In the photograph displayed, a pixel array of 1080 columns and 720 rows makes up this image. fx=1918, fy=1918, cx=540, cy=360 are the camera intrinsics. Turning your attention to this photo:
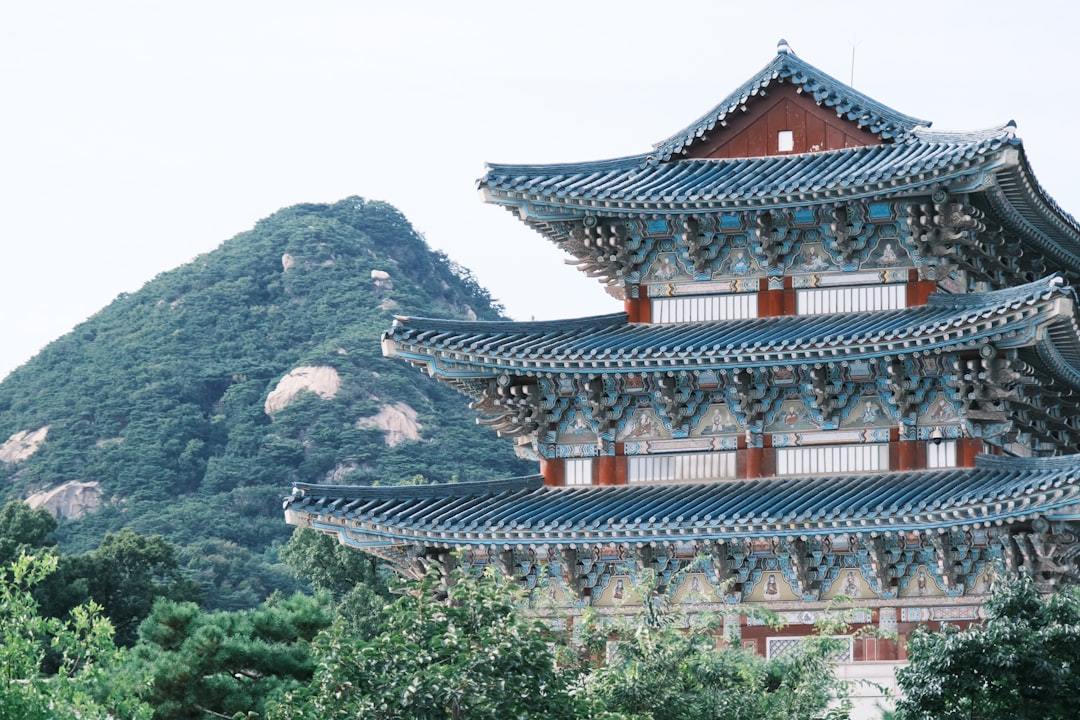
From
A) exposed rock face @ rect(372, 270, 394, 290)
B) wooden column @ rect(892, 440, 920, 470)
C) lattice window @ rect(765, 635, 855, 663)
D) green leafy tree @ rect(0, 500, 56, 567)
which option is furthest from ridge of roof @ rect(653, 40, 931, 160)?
exposed rock face @ rect(372, 270, 394, 290)

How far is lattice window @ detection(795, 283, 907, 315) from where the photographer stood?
28.0 m

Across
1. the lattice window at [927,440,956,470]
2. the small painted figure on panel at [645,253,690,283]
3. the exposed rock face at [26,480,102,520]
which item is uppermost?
the small painted figure on panel at [645,253,690,283]

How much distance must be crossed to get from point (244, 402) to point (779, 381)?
296 feet

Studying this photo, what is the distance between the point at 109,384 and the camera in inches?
4592

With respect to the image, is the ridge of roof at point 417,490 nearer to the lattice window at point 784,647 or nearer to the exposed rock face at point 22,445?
the lattice window at point 784,647

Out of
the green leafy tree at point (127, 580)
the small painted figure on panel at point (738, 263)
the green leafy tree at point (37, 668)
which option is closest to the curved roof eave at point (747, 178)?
the small painted figure on panel at point (738, 263)

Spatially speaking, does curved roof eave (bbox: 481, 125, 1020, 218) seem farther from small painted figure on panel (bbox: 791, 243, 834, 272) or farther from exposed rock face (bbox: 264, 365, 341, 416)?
exposed rock face (bbox: 264, 365, 341, 416)

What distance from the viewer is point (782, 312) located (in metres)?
28.5

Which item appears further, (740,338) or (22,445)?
(22,445)

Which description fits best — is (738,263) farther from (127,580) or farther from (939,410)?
(127,580)

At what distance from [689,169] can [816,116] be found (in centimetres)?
211

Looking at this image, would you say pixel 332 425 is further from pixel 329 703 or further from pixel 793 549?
pixel 329 703

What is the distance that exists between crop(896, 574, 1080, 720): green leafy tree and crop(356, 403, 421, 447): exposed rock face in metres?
87.5

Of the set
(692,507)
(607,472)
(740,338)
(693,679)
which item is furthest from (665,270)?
(693,679)
